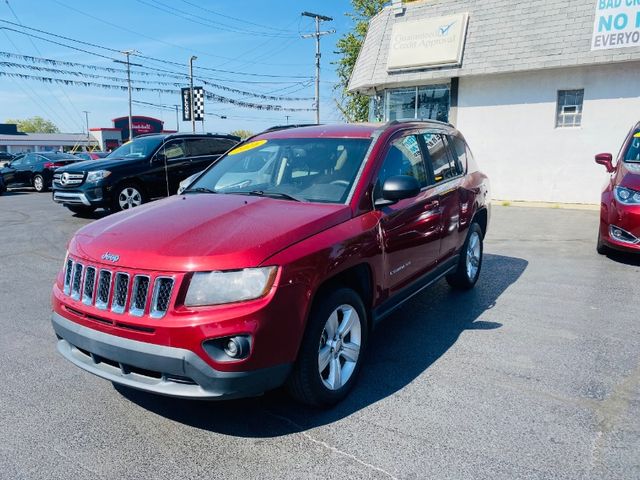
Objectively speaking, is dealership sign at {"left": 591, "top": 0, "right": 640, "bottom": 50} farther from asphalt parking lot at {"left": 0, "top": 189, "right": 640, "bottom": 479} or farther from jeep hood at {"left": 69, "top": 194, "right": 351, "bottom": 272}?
jeep hood at {"left": 69, "top": 194, "right": 351, "bottom": 272}

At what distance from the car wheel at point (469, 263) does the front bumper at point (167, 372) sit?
3.24 m

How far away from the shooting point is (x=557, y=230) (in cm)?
974

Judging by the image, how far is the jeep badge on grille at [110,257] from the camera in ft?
9.50

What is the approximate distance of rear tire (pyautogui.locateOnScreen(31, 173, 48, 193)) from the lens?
1975 centimetres

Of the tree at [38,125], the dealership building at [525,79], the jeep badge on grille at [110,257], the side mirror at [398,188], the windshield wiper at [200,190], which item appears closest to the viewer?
the jeep badge on grille at [110,257]

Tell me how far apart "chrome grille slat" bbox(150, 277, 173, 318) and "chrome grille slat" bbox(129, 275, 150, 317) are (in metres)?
0.06

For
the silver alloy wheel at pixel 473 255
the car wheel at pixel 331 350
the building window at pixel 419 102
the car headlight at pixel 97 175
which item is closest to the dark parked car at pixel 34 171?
the car headlight at pixel 97 175

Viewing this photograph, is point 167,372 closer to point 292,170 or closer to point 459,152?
point 292,170

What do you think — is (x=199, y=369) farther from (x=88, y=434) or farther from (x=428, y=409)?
(x=428, y=409)

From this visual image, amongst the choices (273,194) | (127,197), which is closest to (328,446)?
(273,194)

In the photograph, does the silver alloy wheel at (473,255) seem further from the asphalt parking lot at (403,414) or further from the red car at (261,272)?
the red car at (261,272)

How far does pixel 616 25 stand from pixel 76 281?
43.4 ft

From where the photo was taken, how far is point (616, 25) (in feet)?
38.8

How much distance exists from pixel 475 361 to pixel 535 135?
448 inches
